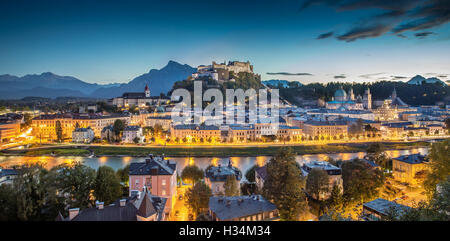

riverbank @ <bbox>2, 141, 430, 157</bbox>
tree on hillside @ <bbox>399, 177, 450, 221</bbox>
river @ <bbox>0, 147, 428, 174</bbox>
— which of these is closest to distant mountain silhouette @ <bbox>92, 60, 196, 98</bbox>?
riverbank @ <bbox>2, 141, 430, 157</bbox>

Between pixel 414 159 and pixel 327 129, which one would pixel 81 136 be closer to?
pixel 327 129

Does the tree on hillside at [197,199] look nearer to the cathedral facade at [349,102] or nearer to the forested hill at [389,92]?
the cathedral facade at [349,102]

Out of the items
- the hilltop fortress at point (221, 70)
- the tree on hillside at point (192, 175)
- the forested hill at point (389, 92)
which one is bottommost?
the tree on hillside at point (192, 175)

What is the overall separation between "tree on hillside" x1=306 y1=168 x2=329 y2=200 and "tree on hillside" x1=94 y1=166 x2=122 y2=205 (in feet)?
13.5

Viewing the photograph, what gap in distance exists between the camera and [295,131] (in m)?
18.5

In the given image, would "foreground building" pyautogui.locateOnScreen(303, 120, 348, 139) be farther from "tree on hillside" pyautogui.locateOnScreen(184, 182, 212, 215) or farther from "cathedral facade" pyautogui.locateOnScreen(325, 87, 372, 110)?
"tree on hillside" pyautogui.locateOnScreen(184, 182, 212, 215)

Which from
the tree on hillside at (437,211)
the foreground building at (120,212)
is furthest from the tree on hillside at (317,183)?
the foreground building at (120,212)

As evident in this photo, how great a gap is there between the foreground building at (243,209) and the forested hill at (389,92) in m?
33.7

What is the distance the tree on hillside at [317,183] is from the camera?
6.22 m

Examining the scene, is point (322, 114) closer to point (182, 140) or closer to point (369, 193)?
point (182, 140)

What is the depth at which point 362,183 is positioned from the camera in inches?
246

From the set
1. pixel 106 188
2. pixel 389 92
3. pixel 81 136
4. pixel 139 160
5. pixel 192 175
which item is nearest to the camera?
pixel 106 188

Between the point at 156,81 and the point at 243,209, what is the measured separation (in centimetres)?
7961

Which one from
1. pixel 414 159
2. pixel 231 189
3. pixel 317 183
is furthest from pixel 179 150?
pixel 414 159
